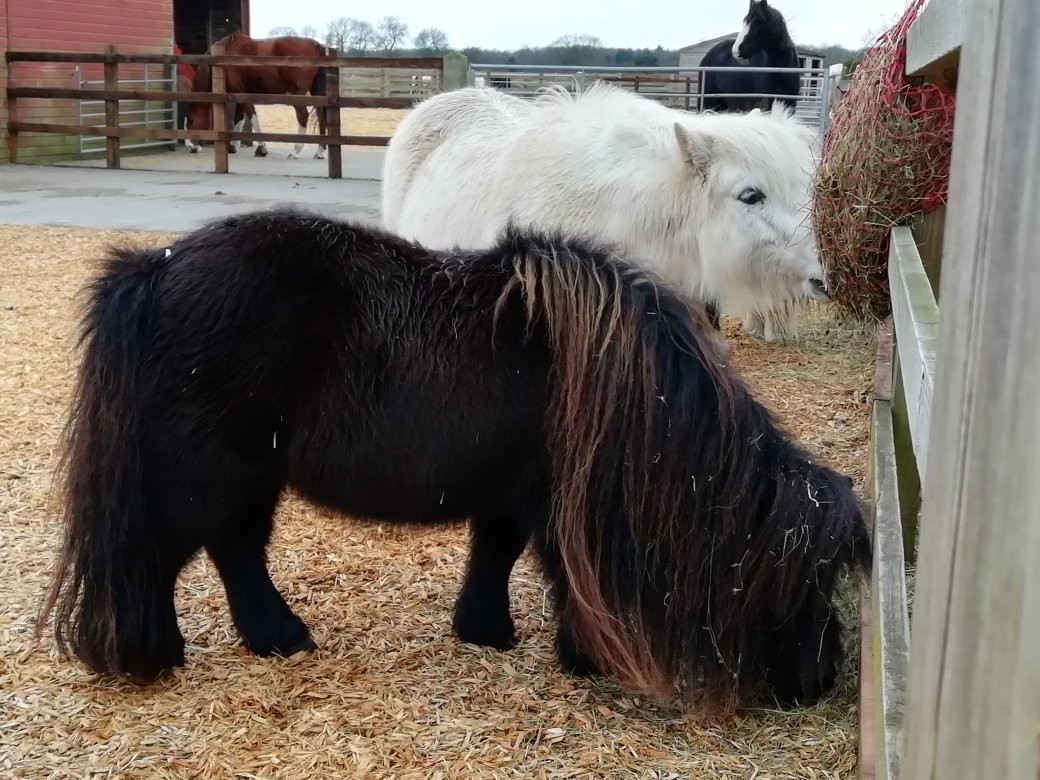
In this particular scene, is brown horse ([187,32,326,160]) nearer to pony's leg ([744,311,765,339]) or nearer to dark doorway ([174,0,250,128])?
dark doorway ([174,0,250,128])

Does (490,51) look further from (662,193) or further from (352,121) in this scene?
(662,193)

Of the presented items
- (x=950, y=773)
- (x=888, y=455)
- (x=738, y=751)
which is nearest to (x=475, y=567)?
(x=738, y=751)

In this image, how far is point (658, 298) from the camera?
2.47 metres

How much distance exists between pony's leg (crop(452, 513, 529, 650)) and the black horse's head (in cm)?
973

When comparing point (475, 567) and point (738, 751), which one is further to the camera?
point (475, 567)

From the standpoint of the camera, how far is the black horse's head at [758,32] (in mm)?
11344

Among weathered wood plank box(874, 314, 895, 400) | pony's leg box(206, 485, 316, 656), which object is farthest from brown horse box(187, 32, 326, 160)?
pony's leg box(206, 485, 316, 656)

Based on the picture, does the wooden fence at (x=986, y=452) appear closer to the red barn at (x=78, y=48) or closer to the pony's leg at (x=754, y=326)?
the pony's leg at (x=754, y=326)

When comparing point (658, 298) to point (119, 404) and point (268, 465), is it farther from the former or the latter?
point (119, 404)

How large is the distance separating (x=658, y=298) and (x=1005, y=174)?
1.79 metres

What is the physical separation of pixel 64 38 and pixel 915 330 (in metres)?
17.4

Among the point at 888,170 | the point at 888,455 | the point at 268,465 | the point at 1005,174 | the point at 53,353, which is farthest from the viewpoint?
the point at 53,353

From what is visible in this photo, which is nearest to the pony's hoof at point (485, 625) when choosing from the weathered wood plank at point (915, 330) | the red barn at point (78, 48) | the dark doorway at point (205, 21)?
the weathered wood plank at point (915, 330)

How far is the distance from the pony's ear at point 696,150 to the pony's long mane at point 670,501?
216 cm
